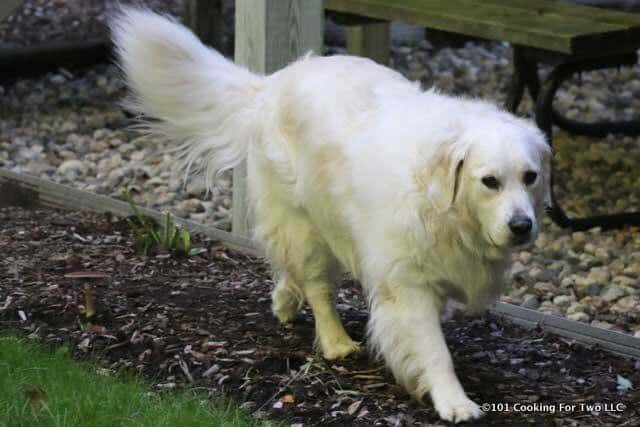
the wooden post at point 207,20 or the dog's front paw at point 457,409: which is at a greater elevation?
the wooden post at point 207,20

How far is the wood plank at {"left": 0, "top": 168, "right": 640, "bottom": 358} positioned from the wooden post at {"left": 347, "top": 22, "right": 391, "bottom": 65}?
2.94m

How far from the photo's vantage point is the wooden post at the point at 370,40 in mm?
8875

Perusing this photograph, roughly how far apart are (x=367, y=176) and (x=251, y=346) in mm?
881

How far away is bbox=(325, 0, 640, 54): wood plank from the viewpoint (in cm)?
643

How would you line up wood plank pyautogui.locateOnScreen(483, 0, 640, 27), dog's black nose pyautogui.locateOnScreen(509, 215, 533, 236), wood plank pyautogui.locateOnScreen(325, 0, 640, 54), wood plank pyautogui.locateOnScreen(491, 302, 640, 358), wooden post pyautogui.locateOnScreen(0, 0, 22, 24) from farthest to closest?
wood plank pyautogui.locateOnScreen(483, 0, 640, 27) → wood plank pyautogui.locateOnScreen(325, 0, 640, 54) → wooden post pyautogui.locateOnScreen(0, 0, 22, 24) → wood plank pyautogui.locateOnScreen(491, 302, 640, 358) → dog's black nose pyautogui.locateOnScreen(509, 215, 533, 236)

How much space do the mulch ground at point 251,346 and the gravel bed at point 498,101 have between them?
1.71ft

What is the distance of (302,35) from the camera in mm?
5727

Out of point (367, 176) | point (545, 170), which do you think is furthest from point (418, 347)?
point (545, 170)

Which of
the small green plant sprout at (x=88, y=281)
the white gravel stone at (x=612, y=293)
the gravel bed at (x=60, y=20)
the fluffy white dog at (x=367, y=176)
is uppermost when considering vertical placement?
the fluffy white dog at (x=367, y=176)

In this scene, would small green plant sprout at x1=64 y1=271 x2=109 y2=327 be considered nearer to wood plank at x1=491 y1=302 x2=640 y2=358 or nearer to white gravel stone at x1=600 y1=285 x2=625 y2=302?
wood plank at x1=491 y1=302 x2=640 y2=358

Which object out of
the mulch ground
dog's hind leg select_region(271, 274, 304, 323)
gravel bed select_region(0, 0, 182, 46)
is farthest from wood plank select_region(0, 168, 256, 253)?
gravel bed select_region(0, 0, 182, 46)

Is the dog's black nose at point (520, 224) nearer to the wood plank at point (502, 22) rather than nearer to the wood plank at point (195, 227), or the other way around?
the wood plank at point (195, 227)

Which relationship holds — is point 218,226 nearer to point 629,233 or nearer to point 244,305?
point 244,305

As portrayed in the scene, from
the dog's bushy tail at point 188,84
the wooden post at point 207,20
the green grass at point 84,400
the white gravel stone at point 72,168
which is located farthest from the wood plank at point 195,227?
the wooden post at point 207,20
